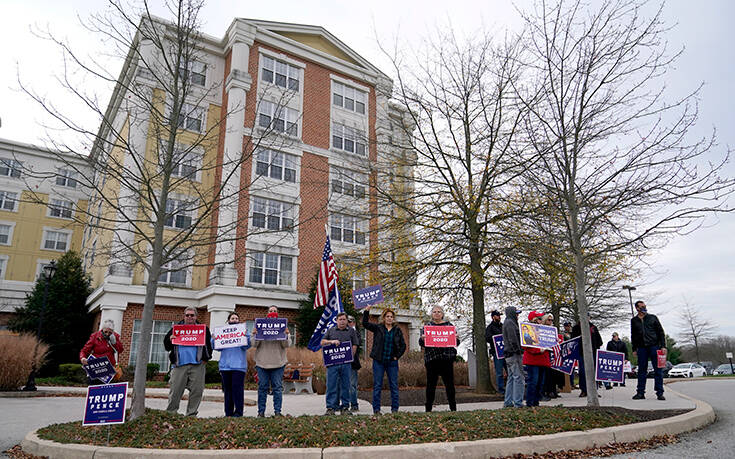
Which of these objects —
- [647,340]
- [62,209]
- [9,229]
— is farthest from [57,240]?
[647,340]

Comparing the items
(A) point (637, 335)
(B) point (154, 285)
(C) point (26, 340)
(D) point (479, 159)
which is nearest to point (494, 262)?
(D) point (479, 159)

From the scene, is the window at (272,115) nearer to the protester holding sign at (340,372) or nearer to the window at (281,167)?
the window at (281,167)

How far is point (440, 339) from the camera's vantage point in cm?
877

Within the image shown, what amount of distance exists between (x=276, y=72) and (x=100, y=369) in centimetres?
2399

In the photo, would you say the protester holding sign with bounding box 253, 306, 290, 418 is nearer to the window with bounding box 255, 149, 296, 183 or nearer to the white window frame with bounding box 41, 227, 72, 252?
the window with bounding box 255, 149, 296, 183

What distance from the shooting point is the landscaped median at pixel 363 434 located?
223 inches

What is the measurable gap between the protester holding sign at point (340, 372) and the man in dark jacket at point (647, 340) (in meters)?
6.07

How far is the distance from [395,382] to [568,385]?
27.7 ft

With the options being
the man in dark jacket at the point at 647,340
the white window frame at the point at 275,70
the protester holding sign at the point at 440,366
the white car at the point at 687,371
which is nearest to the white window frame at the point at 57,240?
the white window frame at the point at 275,70

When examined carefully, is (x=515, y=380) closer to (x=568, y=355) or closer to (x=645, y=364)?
(x=568, y=355)

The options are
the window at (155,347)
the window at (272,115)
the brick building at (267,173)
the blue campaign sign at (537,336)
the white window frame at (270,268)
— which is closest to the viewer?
the blue campaign sign at (537,336)

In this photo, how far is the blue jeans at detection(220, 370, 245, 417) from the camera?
873 centimetres

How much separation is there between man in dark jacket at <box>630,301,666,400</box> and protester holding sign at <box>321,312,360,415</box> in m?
6.07

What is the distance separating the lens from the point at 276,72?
29.5 m
